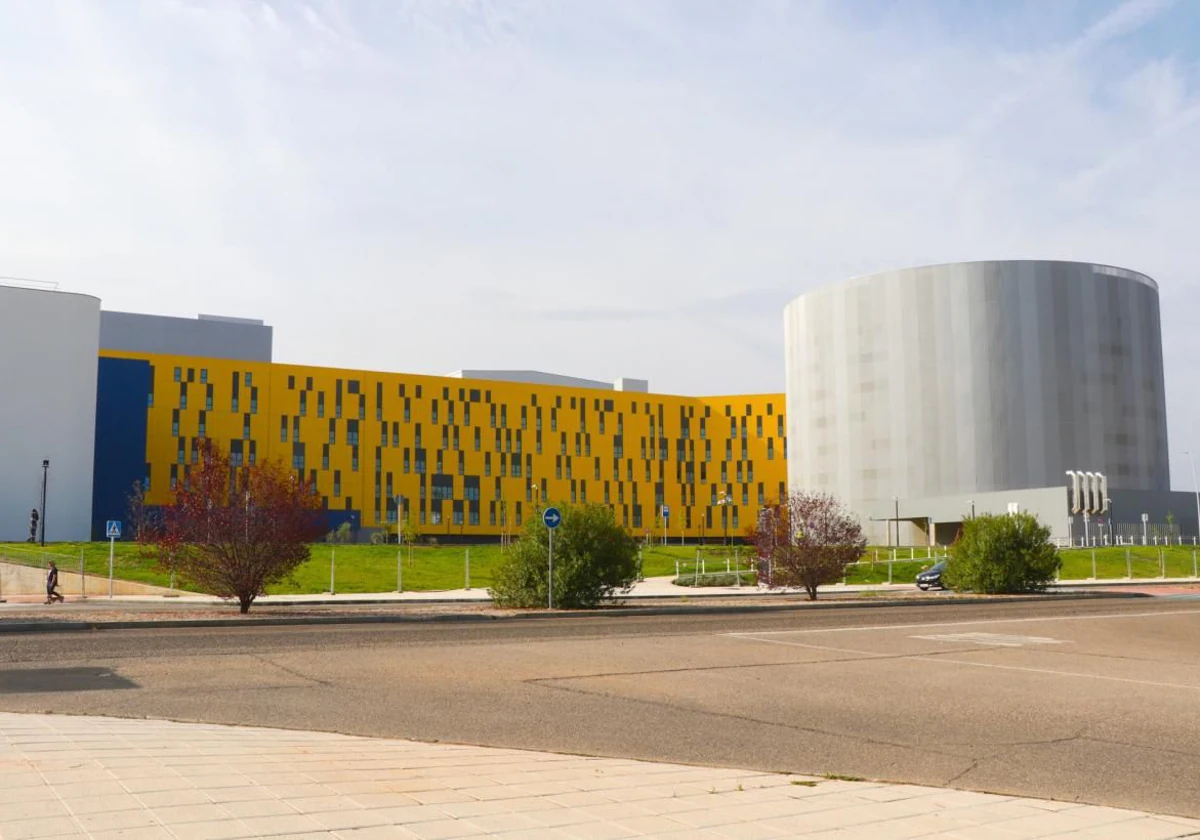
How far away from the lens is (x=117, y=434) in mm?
89125

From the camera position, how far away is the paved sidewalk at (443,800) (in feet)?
17.1

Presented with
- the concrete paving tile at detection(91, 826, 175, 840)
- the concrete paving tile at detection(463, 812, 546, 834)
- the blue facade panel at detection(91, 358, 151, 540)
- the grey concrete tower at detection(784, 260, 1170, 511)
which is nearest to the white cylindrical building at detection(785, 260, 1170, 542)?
the grey concrete tower at detection(784, 260, 1170, 511)

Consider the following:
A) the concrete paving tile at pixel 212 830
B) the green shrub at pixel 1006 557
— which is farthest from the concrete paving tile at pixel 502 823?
the green shrub at pixel 1006 557

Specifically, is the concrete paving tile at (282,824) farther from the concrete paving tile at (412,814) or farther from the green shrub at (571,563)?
the green shrub at (571,563)

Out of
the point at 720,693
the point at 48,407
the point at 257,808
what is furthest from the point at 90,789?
the point at 48,407

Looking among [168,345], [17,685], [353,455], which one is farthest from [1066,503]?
[168,345]

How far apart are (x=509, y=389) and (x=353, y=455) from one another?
17249 millimetres

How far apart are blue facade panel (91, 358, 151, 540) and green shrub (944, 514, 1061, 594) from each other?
70.5 metres

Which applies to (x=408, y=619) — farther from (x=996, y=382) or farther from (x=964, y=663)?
(x=996, y=382)

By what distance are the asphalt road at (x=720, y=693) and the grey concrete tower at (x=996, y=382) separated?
78148 millimetres

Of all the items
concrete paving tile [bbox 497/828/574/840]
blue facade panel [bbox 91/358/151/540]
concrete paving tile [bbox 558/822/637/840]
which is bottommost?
concrete paving tile [bbox 558/822/637/840]

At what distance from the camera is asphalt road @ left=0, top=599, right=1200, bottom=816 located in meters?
8.39

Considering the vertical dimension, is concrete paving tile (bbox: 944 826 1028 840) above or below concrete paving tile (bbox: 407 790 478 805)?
below

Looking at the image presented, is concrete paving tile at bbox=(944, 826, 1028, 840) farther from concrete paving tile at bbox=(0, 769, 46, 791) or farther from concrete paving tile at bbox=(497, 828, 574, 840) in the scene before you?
concrete paving tile at bbox=(0, 769, 46, 791)
